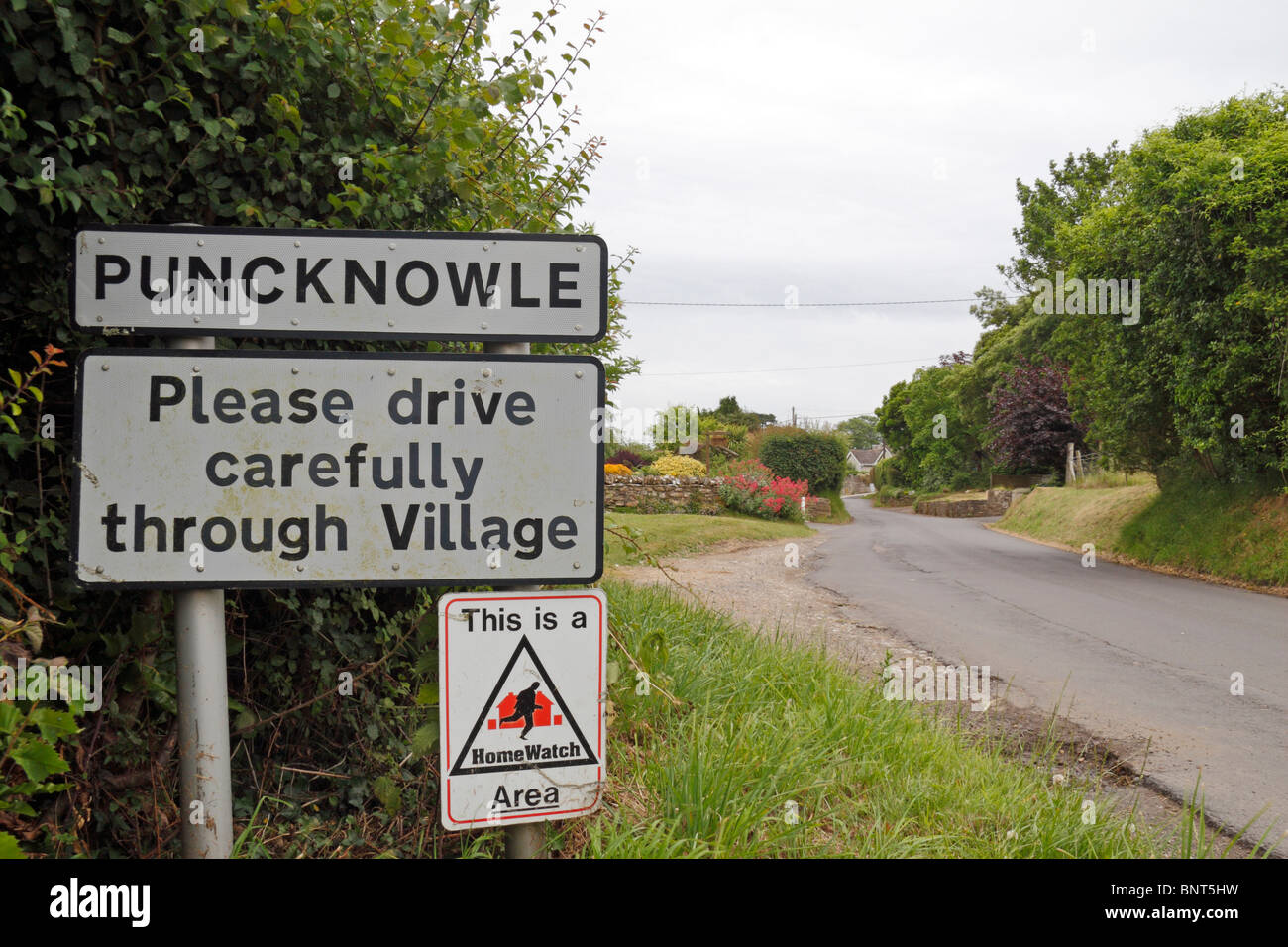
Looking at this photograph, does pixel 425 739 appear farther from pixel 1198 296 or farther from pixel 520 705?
pixel 1198 296

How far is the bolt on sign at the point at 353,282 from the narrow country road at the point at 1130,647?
12.2 feet

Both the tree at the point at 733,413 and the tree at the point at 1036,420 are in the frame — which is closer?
the tree at the point at 1036,420

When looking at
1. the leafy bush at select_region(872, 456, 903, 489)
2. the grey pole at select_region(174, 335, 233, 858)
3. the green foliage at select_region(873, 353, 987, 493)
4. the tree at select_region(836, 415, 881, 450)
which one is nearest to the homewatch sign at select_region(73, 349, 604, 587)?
the grey pole at select_region(174, 335, 233, 858)

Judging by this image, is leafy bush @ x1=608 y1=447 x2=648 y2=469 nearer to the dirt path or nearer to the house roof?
the dirt path

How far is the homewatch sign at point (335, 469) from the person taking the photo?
192cm

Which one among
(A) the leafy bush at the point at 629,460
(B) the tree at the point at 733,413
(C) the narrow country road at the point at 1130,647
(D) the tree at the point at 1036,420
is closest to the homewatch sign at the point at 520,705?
(C) the narrow country road at the point at 1130,647

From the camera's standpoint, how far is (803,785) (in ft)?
9.41

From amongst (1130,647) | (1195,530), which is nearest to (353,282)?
(1130,647)

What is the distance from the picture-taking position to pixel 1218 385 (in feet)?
36.7

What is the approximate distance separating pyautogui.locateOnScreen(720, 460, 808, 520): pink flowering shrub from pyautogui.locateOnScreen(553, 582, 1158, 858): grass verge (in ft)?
61.7

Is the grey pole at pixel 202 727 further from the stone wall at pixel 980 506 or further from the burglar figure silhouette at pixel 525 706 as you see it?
the stone wall at pixel 980 506

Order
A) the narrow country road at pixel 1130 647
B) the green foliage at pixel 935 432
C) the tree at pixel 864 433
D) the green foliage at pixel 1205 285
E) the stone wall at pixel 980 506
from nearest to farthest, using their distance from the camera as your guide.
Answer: the narrow country road at pixel 1130 647
the green foliage at pixel 1205 285
the stone wall at pixel 980 506
the green foliage at pixel 935 432
the tree at pixel 864 433

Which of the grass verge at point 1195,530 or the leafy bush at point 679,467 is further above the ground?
the leafy bush at point 679,467
